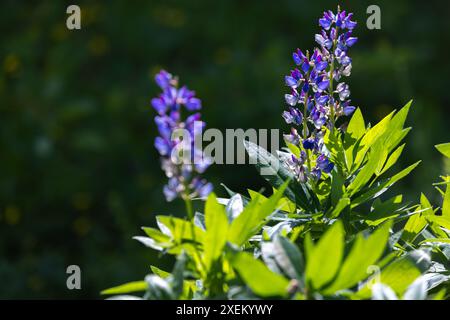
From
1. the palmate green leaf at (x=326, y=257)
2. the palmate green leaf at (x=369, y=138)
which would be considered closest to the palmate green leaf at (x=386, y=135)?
the palmate green leaf at (x=369, y=138)

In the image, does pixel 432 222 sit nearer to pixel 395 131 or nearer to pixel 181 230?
pixel 395 131

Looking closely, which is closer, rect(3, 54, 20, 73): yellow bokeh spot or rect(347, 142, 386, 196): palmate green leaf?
rect(347, 142, 386, 196): palmate green leaf

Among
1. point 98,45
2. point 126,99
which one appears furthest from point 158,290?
point 98,45

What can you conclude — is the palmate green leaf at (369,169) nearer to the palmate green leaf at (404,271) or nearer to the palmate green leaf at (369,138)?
the palmate green leaf at (369,138)

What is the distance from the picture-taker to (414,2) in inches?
229

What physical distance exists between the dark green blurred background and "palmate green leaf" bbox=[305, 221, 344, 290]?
224cm

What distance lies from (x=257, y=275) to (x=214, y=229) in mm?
136

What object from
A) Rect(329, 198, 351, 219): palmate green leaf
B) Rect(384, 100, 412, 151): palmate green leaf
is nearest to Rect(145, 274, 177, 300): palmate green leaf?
Rect(329, 198, 351, 219): palmate green leaf

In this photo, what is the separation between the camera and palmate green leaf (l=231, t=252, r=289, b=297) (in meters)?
1.17

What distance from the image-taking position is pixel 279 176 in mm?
1612

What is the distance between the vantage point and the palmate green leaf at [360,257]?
3.81 feet

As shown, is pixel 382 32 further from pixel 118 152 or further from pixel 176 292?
pixel 176 292

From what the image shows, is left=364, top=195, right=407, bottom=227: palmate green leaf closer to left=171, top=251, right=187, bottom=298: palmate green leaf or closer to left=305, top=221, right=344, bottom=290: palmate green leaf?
left=305, top=221, right=344, bottom=290: palmate green leaf

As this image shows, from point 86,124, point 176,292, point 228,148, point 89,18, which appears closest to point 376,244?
point 176,292
